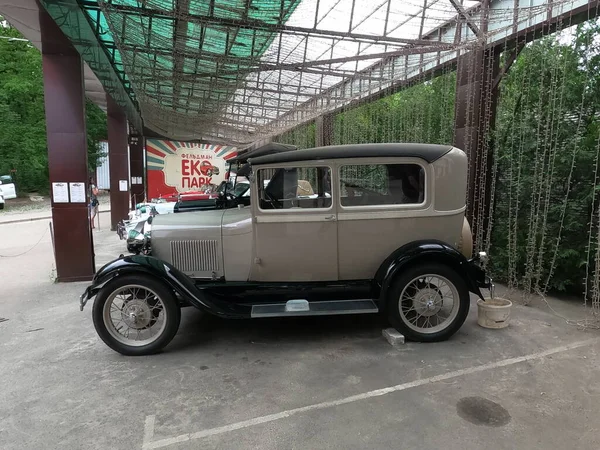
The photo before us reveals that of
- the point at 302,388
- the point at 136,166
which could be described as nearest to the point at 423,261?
the point at 302,388

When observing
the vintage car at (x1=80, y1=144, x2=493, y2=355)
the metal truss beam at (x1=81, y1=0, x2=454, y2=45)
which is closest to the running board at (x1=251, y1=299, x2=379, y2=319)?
the vintage car at (x1=80, y1=144, x2=493, y2=355)

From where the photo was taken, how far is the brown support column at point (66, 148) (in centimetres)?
643

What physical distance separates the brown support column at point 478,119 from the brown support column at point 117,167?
396 inches

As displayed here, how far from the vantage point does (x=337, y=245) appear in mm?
4074

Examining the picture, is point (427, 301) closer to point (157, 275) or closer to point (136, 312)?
point (157, 275)

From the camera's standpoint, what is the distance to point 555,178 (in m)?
5.30

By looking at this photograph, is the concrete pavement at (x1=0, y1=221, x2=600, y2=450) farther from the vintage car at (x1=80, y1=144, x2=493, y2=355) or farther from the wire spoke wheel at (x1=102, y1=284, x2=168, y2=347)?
the vintage car at (x1=80, y1=144, x2=493, y2=355)


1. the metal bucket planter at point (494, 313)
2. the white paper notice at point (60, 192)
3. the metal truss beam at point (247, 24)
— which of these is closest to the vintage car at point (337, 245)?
the metal bucket planter at point (494, 313)

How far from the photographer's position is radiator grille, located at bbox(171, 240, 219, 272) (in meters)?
4.14

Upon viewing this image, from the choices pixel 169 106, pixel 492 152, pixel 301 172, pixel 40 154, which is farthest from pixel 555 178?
pixel 40 154

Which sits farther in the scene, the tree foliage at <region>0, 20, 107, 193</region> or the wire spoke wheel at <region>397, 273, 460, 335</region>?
the tree foliage at <region>0, 20, 107, 193</region>

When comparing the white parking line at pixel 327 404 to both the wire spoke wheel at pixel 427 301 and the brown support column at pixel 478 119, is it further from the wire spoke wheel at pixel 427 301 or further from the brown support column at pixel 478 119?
the brown support column at pixel 478 119

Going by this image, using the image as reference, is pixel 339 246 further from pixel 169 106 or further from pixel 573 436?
pixel 169 106

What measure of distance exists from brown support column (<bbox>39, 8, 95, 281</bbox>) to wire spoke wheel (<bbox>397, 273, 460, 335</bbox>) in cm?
512
